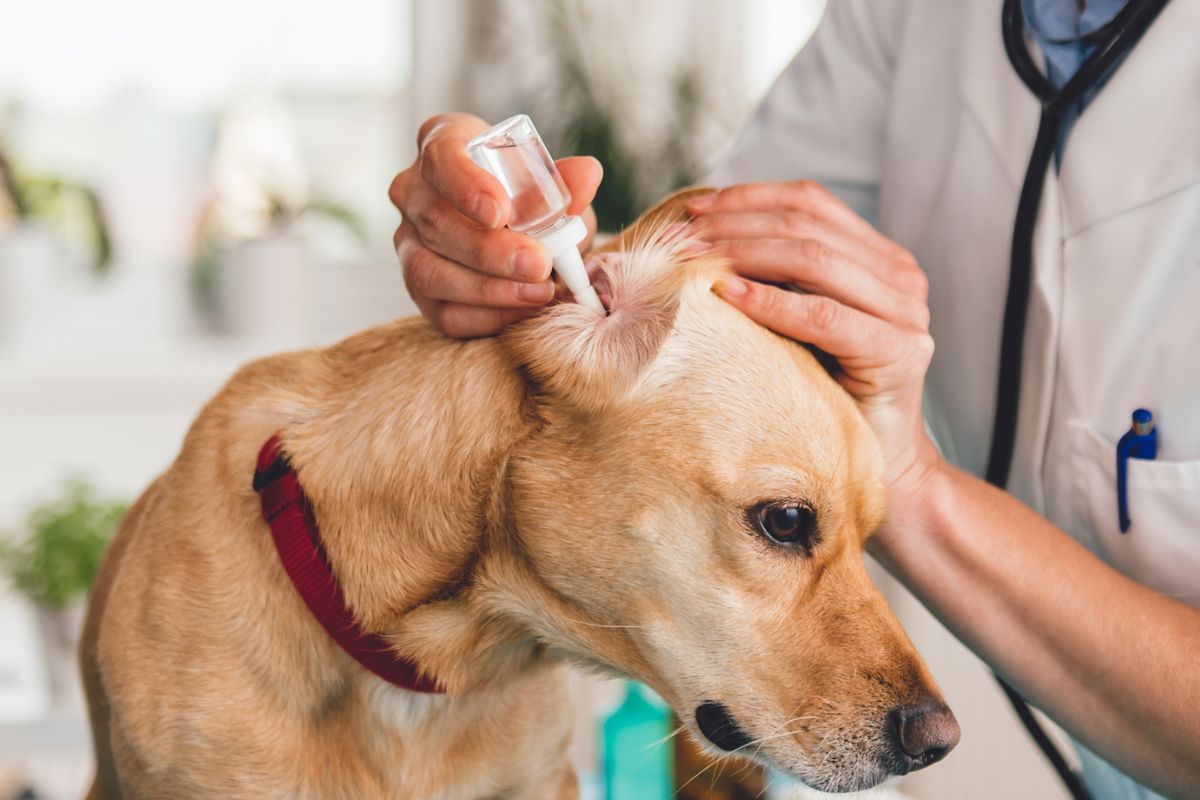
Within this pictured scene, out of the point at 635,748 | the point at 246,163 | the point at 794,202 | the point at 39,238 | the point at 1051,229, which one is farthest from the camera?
the point at 246,163

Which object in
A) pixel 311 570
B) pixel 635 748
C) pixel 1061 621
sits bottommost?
pixel 635 748

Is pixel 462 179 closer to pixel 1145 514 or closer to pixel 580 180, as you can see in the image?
pixel 580 180

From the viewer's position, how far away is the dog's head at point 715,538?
2.31ft

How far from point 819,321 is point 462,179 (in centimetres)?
26

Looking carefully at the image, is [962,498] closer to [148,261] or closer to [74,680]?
[74,680]

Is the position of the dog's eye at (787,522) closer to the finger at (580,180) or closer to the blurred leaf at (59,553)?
the finger at (580,180)

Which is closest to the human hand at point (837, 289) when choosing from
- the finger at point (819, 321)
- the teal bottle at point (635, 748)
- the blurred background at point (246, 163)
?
the finger at point (819, 321)

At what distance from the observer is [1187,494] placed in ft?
2.65

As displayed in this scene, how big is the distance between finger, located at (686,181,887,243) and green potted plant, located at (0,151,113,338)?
5.74 feet

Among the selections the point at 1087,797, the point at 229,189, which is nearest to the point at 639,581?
the point at 1087,797

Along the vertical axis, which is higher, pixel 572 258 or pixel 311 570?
pixel 572 258

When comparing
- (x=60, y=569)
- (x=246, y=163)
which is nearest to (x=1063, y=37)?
(x=60, y=569)

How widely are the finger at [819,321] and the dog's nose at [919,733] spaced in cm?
24

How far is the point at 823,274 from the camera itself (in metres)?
0.74
